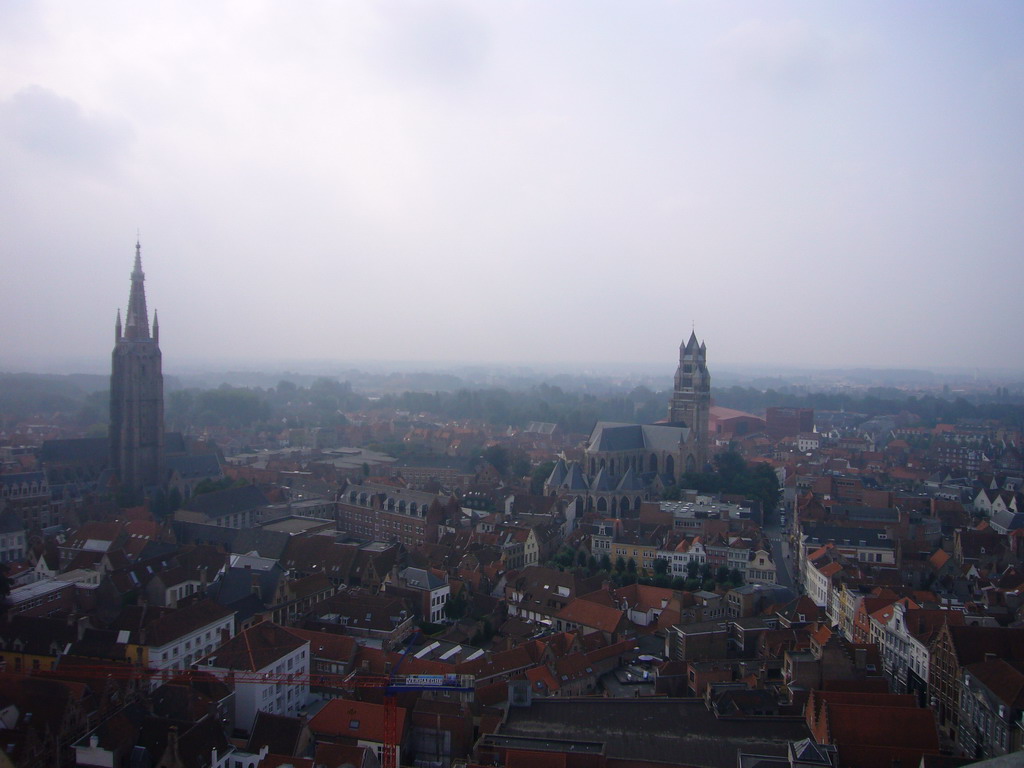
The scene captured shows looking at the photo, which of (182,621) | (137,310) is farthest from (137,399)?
(182,621)

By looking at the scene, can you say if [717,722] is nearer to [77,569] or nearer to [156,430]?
[77,569]

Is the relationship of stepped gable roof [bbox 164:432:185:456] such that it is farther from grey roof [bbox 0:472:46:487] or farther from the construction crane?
the construction crane

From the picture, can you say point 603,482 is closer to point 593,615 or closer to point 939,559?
point 939,559

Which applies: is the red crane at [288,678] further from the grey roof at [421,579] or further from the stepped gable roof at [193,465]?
the stepped gable roof at [193,465]

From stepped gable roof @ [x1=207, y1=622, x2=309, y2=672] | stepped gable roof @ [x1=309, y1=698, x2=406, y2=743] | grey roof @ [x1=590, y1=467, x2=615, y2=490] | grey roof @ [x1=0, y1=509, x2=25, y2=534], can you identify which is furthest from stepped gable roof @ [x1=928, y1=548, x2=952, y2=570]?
grey roof @ [x1=0, y1=509, x2=25, y2=534]

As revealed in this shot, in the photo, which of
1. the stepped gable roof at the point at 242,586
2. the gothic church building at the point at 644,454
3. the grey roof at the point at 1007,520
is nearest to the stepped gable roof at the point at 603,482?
the gothic church building at the point at 644,454

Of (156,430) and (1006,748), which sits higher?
(156,430)

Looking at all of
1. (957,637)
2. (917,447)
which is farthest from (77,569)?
(917,447)
